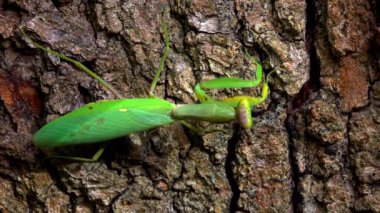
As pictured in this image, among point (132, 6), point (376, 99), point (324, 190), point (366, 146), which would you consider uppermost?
point (132, 6)

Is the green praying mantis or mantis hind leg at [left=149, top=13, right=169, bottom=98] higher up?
mantis hind leg at [left=149, top=13, right=169, bottom=98]

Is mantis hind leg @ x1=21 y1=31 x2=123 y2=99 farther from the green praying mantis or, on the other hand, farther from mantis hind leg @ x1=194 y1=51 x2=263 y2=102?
mantis hind leg @ x1=194 y1=51 x2=263 y2=102

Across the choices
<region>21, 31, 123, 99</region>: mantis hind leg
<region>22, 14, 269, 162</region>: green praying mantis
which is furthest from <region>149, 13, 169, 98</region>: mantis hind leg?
<region>21, 31, 123, 99</region>: mantis hind leg

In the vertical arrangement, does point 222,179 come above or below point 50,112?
below

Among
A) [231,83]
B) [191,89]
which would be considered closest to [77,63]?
[191,89]

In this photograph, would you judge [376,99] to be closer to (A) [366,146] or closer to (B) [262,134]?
(A) [366,146]

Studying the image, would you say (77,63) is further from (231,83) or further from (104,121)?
(231,83)

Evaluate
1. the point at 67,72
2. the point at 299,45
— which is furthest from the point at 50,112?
the point at 299,45
